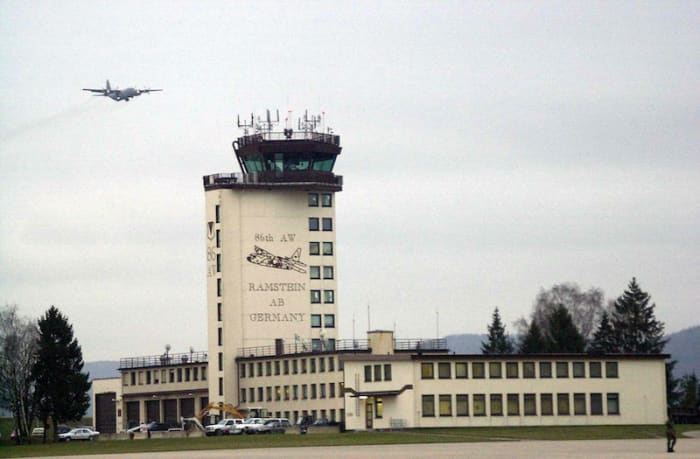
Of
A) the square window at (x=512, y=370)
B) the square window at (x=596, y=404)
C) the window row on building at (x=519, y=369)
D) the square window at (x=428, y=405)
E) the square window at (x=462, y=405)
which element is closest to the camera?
the square window at (x=428, y=405)

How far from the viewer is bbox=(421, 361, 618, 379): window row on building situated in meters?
130

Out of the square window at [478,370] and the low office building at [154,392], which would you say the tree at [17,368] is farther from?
the square window at [478,370]

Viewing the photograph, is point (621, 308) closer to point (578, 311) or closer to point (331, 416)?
point (578, 311)

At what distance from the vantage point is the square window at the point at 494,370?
130750mm

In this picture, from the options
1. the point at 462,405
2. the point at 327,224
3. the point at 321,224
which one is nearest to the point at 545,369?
the point at 462,405

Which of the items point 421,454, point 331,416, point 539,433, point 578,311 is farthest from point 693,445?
point 578,311

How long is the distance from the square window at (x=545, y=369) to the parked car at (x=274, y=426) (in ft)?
72.6

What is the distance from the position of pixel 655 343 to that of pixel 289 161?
160 ft

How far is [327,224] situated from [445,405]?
39456 mm

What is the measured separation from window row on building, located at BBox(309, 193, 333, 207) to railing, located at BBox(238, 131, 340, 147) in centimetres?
559

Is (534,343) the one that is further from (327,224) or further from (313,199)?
(313,199)

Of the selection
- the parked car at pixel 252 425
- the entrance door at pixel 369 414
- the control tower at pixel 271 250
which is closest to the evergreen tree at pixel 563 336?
the control tower at pixel 271 250

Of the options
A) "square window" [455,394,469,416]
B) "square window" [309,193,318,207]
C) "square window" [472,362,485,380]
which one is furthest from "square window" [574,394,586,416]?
"square window" [309,193,318,207]

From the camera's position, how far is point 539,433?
104625 mm
